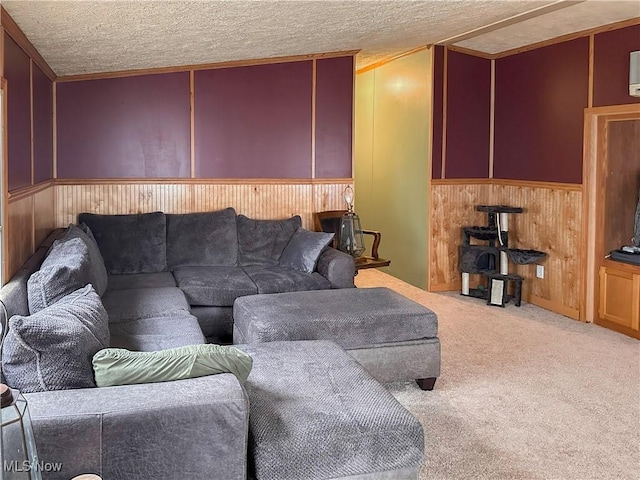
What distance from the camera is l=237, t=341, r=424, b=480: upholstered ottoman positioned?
7.54ft

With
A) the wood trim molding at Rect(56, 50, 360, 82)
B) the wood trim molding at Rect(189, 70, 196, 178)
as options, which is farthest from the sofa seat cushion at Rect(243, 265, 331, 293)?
the wood trim molding at Rect(56, 50, 360, 82)

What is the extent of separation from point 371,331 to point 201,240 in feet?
7.29

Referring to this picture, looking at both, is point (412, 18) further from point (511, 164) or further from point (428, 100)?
point (511, 164)

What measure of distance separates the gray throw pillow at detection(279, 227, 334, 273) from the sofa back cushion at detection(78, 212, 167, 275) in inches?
39.9

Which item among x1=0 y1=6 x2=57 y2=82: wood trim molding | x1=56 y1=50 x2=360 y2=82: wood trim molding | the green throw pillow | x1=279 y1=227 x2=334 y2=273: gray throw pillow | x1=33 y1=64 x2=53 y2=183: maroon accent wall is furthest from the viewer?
x1=56 y1=50 x2=360 y2=82: wood trim molding

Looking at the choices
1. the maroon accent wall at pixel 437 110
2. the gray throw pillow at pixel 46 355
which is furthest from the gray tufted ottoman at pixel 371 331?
the maroon accent wall at pixel 437 110

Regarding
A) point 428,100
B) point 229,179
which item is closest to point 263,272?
point 229,179

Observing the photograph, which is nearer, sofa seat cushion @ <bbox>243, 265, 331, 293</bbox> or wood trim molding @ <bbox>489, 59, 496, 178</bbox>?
sofa seat cushion @ <bbox>243, 265, 331, 293</bbox>

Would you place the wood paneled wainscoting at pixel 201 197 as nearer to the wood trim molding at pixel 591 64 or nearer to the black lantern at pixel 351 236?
the black lantern at pixel 351 236

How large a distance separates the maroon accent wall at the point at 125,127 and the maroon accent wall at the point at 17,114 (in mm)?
1528

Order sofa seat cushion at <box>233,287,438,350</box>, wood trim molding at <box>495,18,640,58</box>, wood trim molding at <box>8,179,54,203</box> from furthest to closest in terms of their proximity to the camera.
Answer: wood trim molding at <box>495,18,640,58</box>, sofa seat cushion at <box>233,287,438,350</box>, wood trim molding at <box>8,179,54,203</box>

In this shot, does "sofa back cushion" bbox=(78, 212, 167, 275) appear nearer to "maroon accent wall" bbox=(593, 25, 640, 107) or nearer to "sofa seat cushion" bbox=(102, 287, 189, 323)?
"sofa seat cushion" bbox=(102, 287, 189, 323)

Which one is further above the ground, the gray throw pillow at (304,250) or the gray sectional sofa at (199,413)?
the gray throw pillow at (304,250)

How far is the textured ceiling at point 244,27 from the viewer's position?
3672 mm
